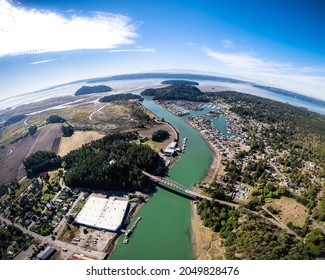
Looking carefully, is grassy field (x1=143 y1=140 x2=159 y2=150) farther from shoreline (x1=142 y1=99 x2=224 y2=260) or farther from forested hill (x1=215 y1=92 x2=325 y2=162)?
forested hill (x1=215 y1=92 x2=325 y2=162)

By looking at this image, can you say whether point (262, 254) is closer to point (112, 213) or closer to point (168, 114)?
point (112, 213)

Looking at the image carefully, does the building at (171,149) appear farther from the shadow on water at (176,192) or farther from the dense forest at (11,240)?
the dense forest at (11,240)

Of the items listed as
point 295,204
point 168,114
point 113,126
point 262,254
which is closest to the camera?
point 262,254

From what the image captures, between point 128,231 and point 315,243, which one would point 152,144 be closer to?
point 128,231

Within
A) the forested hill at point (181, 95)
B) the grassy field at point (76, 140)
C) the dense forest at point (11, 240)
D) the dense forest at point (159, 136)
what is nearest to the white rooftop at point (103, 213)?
the dense forest at point (11, 240)

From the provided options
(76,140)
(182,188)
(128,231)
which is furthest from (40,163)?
(182,188)
